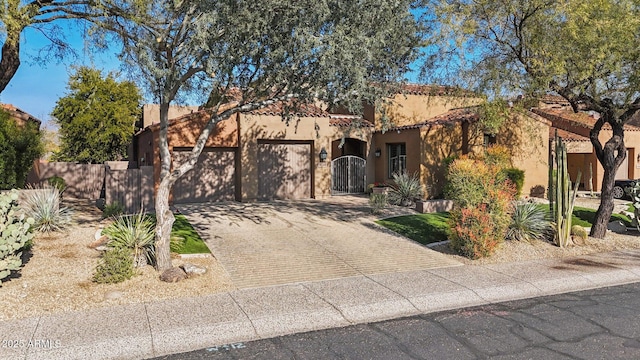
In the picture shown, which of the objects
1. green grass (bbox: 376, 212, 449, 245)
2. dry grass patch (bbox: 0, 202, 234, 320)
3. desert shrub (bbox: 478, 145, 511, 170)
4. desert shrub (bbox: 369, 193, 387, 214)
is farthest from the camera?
desert shrub (bbox: 478, 145, 511, 170)

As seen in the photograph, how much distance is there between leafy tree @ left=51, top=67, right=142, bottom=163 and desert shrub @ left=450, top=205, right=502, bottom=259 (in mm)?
21216

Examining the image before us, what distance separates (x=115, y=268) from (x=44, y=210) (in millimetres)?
4317

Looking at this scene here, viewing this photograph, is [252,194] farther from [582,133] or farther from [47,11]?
[582,133]

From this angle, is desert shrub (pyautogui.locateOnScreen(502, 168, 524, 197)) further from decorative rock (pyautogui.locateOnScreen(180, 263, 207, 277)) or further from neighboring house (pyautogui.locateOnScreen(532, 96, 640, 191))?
decorative rock (pyautogui.locateOnScreen(180, 263, 207, 277))

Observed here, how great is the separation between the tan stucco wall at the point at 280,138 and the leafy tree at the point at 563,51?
7.07m

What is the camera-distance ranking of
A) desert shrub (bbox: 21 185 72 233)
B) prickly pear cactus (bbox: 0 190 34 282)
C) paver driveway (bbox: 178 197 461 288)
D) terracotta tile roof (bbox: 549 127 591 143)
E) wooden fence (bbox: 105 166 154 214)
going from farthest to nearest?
terracotta tile roof (bbox: 549 127 591 143) → wooden fence (bbox: 105 166 154 214) → desert shrub (bbox: 21 185 72 233) → paver driveway (bbox: 178 197 461 288) → prickly pear cactus (bbox: 0 190 34 282)

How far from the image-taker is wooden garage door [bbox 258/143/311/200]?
18188 millimetres

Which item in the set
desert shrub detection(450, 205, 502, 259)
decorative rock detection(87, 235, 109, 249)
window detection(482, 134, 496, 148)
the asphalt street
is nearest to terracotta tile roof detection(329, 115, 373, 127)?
window detection(482, 134, 496, 148)

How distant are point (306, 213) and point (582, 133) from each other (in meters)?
19.3

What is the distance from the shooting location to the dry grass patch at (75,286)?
629 cm

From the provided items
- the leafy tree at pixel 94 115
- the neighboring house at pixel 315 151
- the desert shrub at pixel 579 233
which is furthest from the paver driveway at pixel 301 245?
the leafy tree at pixel 94 115

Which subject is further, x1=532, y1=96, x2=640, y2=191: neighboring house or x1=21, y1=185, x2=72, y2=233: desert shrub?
x1=532, y1=96, x2=640, y2=191: neighboring house

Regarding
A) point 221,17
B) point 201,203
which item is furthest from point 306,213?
point 221,17

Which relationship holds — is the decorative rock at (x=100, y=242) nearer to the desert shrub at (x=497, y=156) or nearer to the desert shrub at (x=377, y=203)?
the desert shrub at (x=377, y=203)
